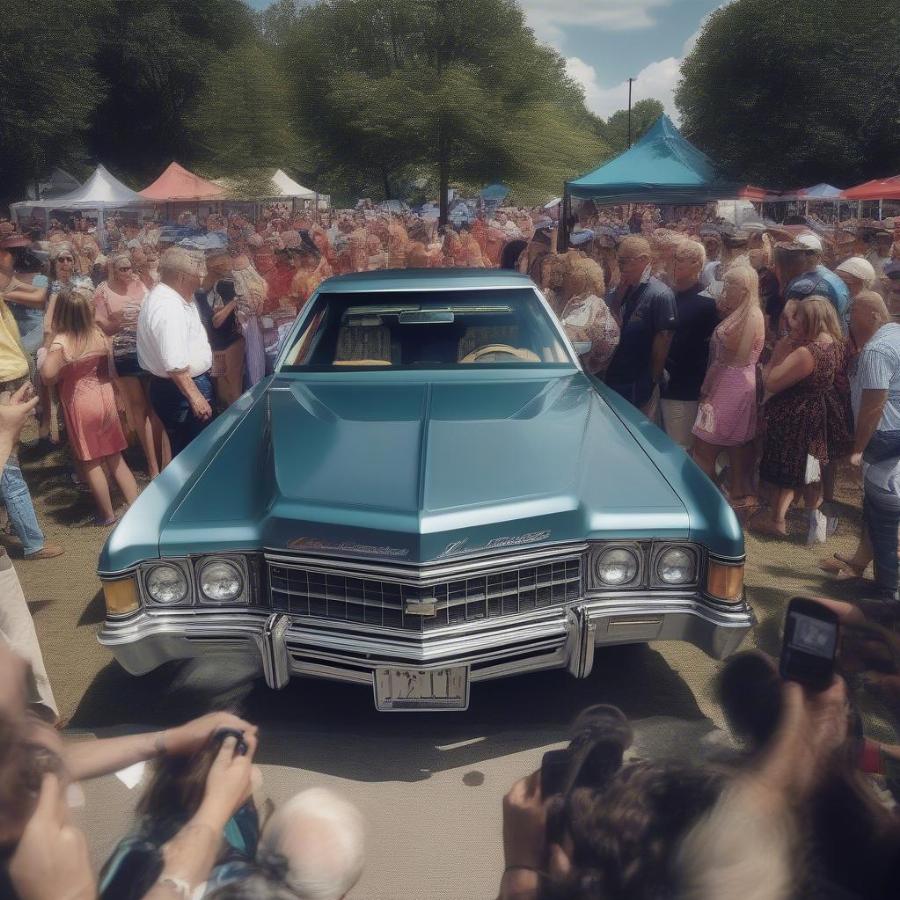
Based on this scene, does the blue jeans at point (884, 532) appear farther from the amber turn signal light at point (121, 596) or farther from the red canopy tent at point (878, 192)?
the red canopy tent at point (878, 192)

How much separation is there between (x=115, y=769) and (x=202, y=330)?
13.2 ft

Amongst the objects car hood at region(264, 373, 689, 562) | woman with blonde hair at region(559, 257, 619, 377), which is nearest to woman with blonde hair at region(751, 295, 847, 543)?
woman with blonde hair at region(559, 257, 619, 377)

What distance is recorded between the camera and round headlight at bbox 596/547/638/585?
3305mm

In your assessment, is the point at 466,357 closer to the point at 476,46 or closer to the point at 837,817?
the point at 837,817

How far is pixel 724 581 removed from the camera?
10.8 feet

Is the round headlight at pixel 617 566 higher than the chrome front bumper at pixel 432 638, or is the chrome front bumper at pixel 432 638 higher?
the round headlight at pixel 617 566

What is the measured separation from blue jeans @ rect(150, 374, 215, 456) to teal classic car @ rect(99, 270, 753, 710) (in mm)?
2233

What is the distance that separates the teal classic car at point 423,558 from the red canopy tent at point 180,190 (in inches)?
959

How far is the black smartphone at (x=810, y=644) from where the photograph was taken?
1.84 m

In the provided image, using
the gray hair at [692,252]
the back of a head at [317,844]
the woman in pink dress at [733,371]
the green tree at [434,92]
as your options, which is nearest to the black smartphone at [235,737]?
the back of a head at [317,844]

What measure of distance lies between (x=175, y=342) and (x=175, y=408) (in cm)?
54

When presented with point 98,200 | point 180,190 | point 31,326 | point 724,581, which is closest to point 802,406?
point 724,581

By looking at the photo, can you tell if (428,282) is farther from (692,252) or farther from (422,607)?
(422,607)

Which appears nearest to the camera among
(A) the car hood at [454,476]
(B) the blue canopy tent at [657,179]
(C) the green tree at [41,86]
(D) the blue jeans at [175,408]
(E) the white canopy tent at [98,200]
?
(A) the car hood at [454,476]
